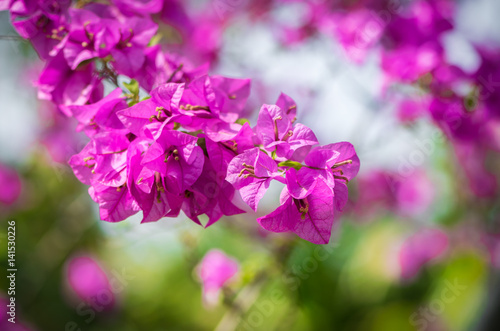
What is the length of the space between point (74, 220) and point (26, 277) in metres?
0.49

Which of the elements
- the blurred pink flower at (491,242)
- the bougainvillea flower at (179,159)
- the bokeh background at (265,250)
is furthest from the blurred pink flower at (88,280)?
the blurred pink flower at (491,242)

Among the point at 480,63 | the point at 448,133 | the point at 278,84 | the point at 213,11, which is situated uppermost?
the point at 480,63

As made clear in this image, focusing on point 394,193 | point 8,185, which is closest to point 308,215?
point 394,193

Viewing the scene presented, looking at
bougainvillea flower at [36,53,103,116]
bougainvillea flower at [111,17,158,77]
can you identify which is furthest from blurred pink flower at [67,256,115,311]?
bougainvillea flower at [111,17,158,77]

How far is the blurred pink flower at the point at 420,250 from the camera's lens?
3135 millimetres

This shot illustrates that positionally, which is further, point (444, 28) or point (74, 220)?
point (74, 220)

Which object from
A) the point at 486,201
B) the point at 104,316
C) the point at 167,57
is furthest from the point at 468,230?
the point at 167,57

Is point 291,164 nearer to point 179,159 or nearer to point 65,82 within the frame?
point 179,159

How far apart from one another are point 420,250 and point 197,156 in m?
2.87

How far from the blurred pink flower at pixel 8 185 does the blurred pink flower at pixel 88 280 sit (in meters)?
0.58

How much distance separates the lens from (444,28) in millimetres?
1639

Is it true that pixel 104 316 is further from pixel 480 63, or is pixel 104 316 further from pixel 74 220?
pixel 480 63

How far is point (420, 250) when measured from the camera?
3.14 m

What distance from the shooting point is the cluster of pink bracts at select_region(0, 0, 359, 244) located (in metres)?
0.69
